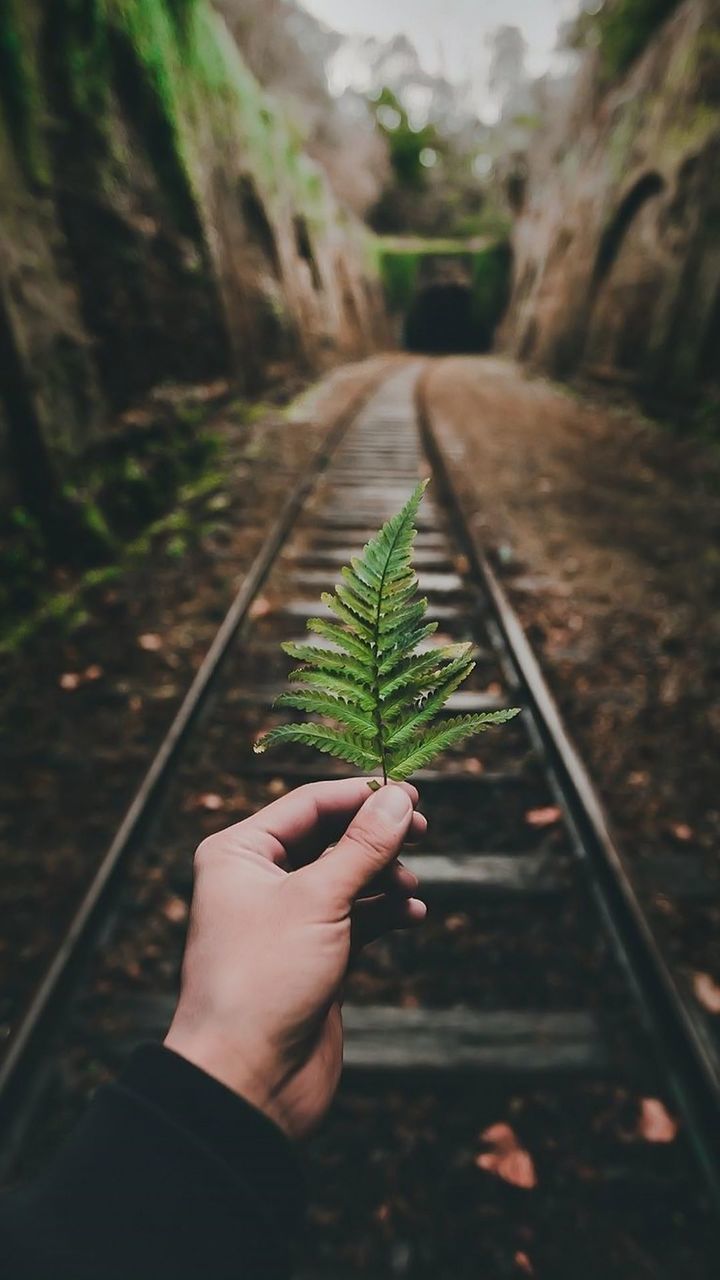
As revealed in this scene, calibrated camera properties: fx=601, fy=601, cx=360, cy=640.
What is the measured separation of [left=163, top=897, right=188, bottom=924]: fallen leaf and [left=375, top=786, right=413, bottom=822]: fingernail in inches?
73.9

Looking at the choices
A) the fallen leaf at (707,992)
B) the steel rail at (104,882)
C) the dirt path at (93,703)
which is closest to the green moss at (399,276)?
the dirt path at (93,703)

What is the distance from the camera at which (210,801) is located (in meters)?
3.07

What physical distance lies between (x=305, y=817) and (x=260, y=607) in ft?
11.6

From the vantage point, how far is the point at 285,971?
102cm

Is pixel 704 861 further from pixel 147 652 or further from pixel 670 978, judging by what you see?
pixel 147 652

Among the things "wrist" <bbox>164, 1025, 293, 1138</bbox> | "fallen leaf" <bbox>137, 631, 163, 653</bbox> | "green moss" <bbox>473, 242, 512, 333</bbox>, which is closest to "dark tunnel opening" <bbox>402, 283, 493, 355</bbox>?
"green moss" <bbox>473, 242, 512, 333</bbox>

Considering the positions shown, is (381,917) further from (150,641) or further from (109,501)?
(109,501)

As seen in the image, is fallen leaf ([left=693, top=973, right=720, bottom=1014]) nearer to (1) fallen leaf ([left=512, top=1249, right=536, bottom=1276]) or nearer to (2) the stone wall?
(1) fallen leaf ([left=512, top=1249, right=536, bottom=1276])

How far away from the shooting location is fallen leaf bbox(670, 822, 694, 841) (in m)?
2.95

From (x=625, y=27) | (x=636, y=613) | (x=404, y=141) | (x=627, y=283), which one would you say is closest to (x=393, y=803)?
(x=636, y=613)

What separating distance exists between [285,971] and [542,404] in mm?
13669

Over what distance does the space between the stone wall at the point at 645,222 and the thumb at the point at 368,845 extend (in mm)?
9622

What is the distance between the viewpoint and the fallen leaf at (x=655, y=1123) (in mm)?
1949

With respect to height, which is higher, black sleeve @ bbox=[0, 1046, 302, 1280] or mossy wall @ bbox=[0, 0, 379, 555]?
mossy wall @ bbox=[0, 0, 379, 555]
